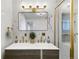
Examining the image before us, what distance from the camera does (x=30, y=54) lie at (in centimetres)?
282

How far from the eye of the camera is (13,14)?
155 inches

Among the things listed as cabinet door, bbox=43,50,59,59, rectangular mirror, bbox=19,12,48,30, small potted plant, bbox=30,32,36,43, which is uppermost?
rectangular mirror, bbox=19,12,48,30

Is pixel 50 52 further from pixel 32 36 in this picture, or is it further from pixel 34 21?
A: pixel 34 21

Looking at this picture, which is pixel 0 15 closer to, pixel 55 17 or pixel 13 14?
pixel 13 14

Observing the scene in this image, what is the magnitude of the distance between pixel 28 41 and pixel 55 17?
1.06 metres

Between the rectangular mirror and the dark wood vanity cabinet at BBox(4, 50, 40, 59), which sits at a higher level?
the rectangular mirror

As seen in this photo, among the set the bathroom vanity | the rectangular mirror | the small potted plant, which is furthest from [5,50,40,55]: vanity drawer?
the rectangular mirror

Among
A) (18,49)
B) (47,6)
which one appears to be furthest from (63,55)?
(47,6)

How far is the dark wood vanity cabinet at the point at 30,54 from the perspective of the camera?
281cm

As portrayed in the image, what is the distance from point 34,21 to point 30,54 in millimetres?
1350

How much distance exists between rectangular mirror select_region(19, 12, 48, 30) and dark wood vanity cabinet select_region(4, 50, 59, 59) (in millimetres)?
1192

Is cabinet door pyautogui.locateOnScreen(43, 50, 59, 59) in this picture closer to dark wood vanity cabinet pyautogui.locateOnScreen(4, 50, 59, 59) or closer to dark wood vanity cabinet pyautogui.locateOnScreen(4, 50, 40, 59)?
dark wood vanity cabinet pyautogui.locateOnScreen(4, 50, 59, 59)

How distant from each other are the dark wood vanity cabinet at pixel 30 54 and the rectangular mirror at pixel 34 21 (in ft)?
3.91

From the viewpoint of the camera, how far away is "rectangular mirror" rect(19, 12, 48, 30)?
3918mm
